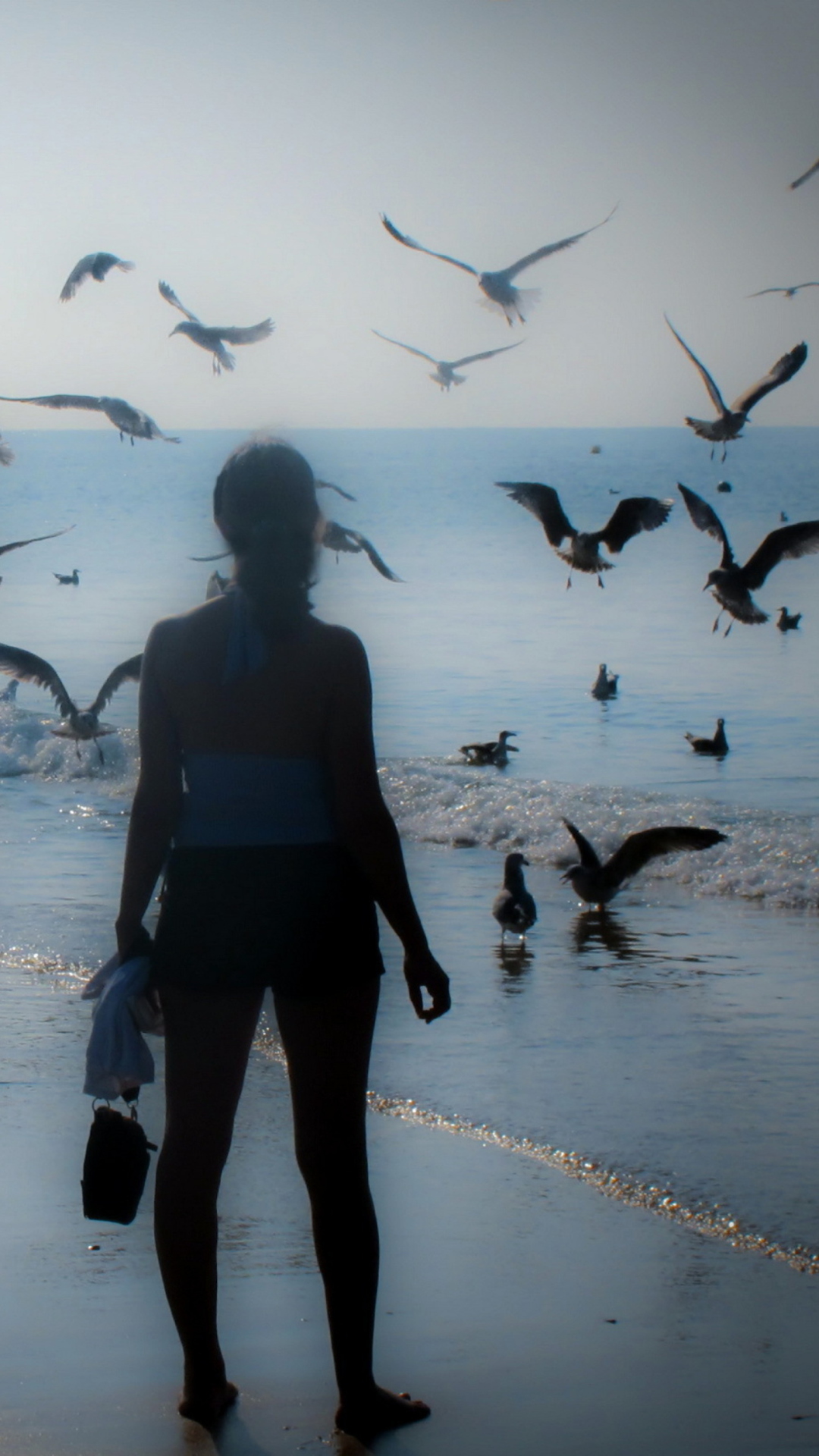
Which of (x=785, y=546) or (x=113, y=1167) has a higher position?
(x=785, y=546)

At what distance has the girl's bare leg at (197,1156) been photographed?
2.80m

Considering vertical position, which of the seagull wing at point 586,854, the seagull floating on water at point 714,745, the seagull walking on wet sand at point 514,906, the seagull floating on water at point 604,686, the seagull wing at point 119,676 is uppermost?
the seagull floating on water at point 604,686

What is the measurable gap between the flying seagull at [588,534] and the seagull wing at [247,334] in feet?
8.86

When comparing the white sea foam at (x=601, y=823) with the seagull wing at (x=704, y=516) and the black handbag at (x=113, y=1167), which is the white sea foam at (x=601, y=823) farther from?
the black handbag at (x=113, y=1167)

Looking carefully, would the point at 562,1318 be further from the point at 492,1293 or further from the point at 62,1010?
the point at 62,1010

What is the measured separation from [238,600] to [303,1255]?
170 cm

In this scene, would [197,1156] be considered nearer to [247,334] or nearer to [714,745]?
[247,334]

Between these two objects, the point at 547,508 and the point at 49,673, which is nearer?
the point at 547,508

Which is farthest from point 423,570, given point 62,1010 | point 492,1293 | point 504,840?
point 492,1293

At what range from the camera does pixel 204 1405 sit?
9.50ft

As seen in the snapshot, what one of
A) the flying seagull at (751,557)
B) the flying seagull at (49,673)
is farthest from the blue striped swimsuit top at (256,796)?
the flying seagull at (49,673)

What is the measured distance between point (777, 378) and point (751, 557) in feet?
3.48

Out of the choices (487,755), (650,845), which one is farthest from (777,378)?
(487,755)

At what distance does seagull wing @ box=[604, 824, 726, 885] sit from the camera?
819 centimetres
